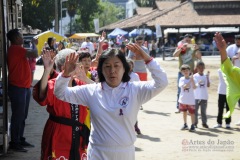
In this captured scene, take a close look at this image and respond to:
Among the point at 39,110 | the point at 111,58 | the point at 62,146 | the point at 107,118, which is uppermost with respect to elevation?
the point at 111,58

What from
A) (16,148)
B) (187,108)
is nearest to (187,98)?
(187,108)

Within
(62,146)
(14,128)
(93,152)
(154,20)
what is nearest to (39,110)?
(14,128)

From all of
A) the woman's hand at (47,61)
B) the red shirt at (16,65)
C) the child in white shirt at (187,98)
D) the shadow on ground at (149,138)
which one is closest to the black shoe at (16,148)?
the red shirt at (16,65)

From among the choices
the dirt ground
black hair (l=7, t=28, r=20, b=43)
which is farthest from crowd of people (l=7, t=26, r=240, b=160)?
the dirt ground

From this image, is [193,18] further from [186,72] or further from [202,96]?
[202,96]

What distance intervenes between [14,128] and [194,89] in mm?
4383

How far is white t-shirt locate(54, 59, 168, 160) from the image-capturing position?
4574 mm

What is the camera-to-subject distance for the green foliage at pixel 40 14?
53250 millimetres

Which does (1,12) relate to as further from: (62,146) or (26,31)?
(26,31)

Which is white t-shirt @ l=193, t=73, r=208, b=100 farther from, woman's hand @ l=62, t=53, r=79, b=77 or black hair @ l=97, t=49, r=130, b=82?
woman's hand @ l=62, t=53, r=79, b=77

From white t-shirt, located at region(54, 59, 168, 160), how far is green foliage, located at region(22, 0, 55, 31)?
48251 millimetres

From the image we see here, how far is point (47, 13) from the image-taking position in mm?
55906

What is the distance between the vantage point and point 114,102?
182 inches

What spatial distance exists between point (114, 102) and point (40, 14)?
5146 centimetres
